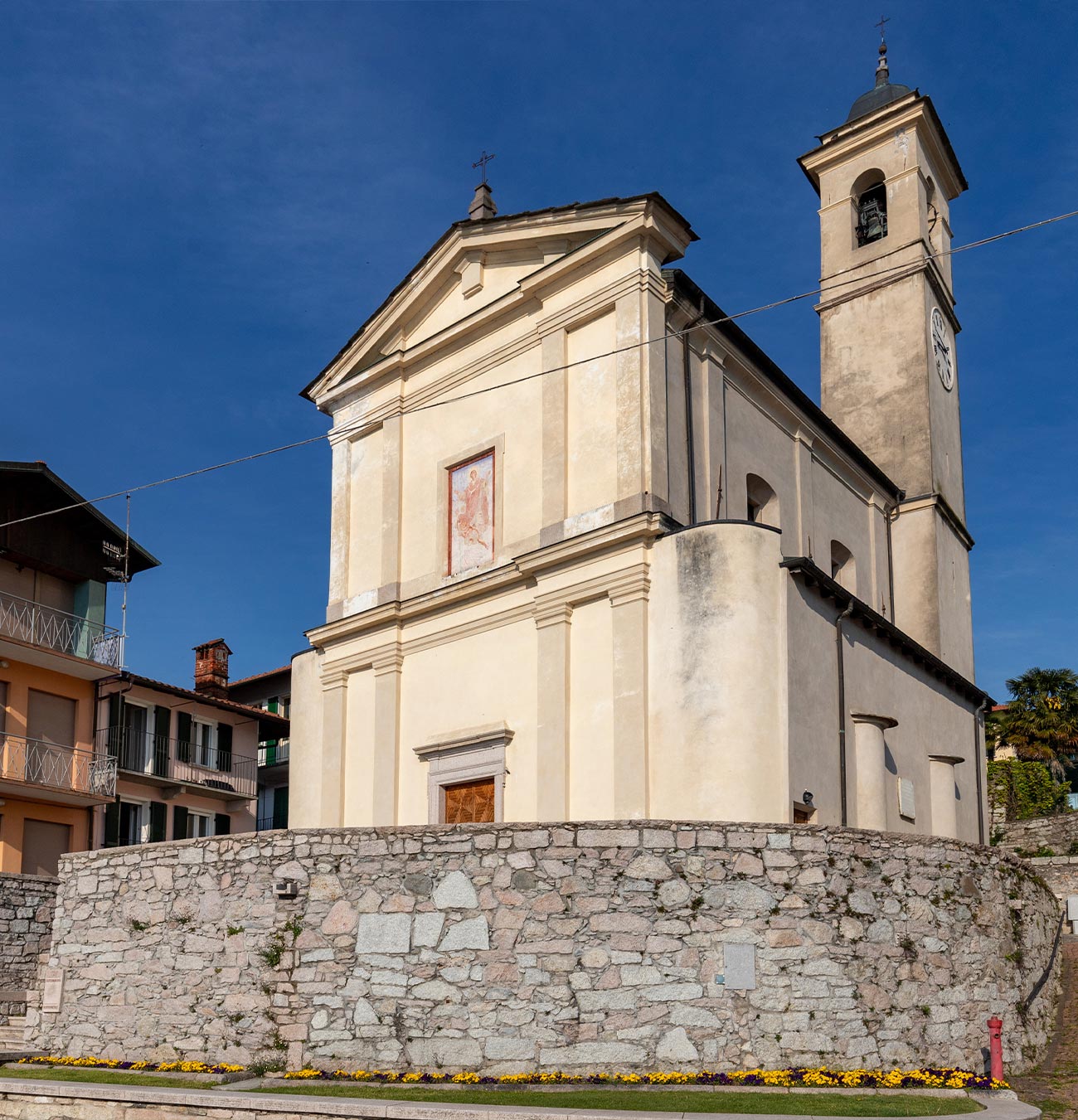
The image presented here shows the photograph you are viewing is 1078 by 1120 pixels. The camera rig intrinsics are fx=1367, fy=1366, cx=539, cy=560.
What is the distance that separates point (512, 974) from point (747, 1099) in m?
2.74

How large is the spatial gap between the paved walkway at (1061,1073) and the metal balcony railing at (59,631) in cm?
2277

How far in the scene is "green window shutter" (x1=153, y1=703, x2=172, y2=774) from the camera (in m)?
36.4

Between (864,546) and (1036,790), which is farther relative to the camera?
(1036,790)

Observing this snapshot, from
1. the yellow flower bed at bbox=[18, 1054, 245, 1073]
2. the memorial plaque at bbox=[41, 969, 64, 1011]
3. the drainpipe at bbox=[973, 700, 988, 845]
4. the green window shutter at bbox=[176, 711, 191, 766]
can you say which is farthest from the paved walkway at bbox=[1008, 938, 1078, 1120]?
the green window shutter at bbox=[176, 711, 191, 766]

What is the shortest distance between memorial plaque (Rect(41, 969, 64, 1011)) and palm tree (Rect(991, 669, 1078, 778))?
39.5 m

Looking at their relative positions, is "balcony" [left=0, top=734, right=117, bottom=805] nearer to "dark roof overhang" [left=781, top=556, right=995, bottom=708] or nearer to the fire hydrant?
"dark roof overhang" [left=781, top=556, right=995, bottom=708]

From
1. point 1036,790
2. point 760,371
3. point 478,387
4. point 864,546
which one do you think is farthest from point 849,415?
point 1036,790

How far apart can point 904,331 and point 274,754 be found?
25098 mm

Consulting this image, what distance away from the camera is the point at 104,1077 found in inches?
583

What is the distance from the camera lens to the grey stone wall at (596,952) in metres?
13.6

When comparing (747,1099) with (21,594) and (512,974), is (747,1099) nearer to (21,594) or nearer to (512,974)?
(512,974)

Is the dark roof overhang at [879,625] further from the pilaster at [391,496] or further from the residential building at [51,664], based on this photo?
the residential building at [51,664]

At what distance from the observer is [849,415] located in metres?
31.1

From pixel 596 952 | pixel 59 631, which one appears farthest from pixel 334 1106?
pixel 59 631
